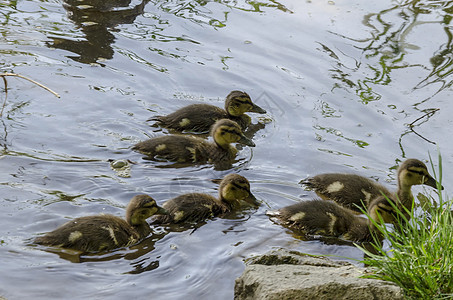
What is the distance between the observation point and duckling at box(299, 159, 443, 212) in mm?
5531

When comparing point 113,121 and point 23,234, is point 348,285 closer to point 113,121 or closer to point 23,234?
point 23,234

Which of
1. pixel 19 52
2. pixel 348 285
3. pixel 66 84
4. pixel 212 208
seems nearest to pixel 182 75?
pixel 66 84

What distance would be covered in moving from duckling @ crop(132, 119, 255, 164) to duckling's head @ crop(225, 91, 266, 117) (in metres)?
0.39

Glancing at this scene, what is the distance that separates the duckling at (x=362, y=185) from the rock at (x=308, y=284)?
1.49m

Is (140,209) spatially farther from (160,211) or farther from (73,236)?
(73,236)

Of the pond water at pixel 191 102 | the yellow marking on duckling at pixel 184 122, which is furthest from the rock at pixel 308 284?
the yellow marking on duckling at pixel 184 122

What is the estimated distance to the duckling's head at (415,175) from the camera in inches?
217

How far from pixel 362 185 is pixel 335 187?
0.21 metres

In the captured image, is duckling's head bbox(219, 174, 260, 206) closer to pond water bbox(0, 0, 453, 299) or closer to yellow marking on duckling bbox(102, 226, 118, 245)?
pond water bbox(0, 0, 453, 299)

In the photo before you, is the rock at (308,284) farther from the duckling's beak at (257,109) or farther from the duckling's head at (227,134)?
the duckling's beak at (257,109)

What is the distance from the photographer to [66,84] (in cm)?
705

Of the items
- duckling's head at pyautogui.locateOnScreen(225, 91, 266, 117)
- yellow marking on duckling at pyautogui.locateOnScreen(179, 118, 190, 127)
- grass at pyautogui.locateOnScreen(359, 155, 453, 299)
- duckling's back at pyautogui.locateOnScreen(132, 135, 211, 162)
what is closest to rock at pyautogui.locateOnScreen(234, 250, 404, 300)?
grass at pyautogui.locateOnScreen(359, 155, 453, 299)

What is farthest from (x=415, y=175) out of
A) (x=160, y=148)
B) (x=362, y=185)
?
(x=160, y=148)

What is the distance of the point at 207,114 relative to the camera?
22.2 ft
